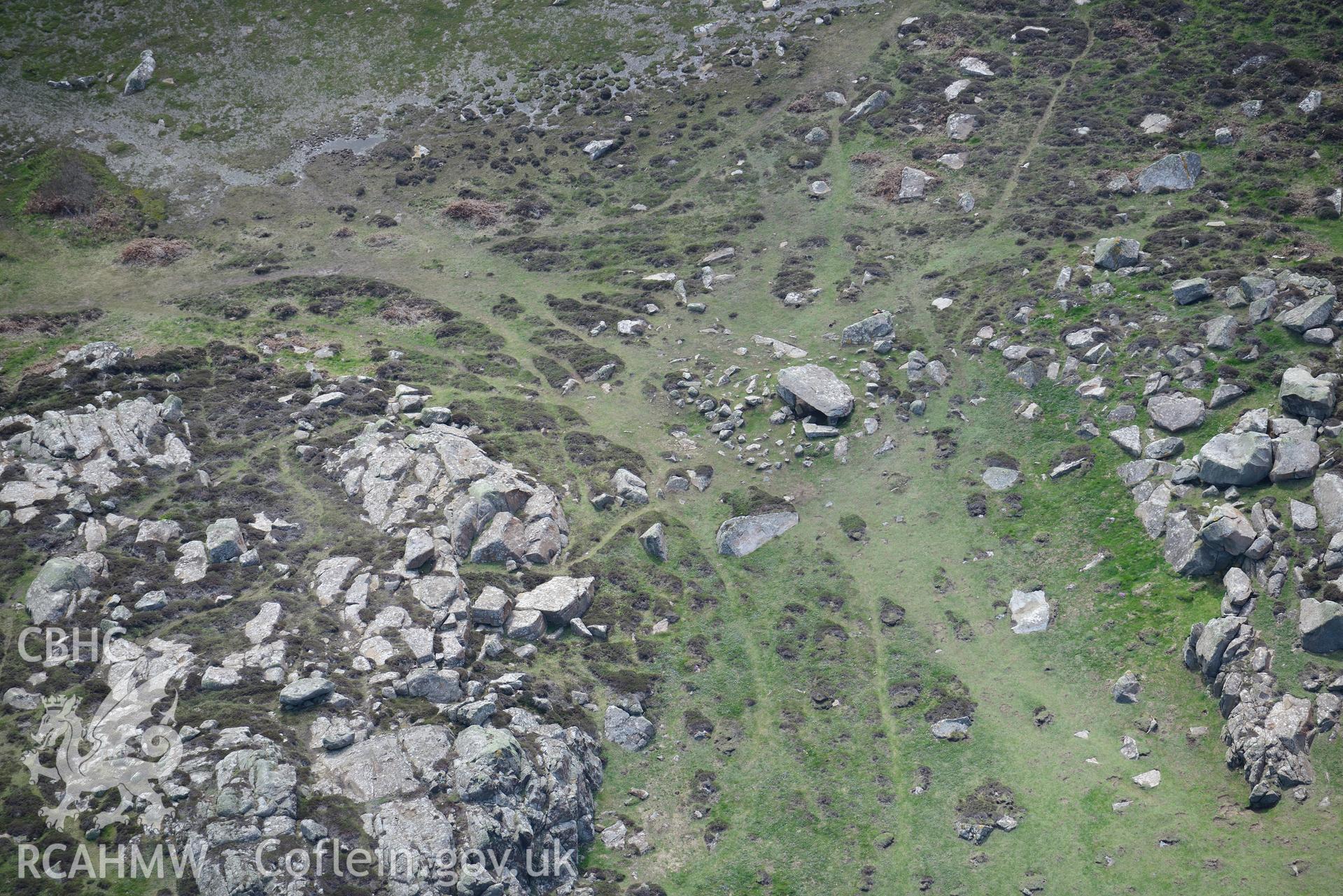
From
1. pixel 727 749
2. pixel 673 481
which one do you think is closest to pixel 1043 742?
pixel 727 749

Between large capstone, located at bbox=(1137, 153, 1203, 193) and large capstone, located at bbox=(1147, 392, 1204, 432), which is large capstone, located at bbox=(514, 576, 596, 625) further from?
large capstone, located at bbox=(1137, 153, 1203, 193)

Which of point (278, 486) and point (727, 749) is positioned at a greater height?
point (278, 486)

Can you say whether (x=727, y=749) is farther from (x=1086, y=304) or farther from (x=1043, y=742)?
(x=1086, y=304)

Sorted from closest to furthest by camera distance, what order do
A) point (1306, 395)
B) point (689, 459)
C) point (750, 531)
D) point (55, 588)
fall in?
point (55, 588) < point (1306, 395) < point (750, 531) < point (689, 459)

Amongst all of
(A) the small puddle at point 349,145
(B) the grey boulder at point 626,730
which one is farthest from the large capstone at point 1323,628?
(A) the small puddle at point 349,145

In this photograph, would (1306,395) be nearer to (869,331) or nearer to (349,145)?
(869,331)

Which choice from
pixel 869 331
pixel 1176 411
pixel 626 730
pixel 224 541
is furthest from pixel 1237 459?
pixel 224 541

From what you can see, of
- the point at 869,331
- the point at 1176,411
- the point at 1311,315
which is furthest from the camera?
the point at 869,331
